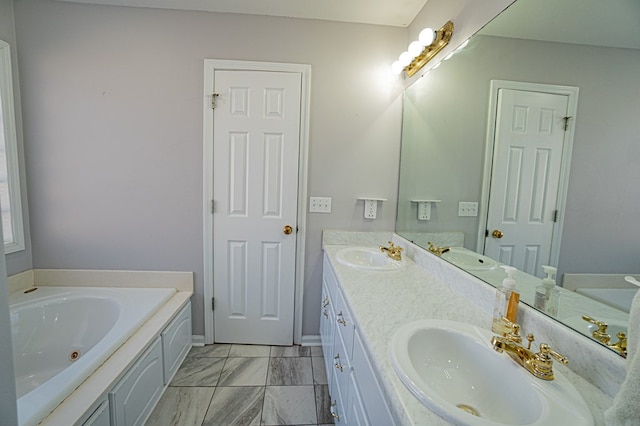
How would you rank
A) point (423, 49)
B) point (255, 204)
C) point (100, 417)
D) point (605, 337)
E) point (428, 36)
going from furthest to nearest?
point (255, 204) → point (423, 49) → point (428, 36) → point (100, 417) → point (605, 337)

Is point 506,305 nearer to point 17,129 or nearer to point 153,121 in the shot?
point 153,121

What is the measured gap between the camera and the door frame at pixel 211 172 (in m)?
1.87

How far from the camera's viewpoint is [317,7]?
5.72 feet

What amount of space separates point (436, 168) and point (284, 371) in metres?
1.69

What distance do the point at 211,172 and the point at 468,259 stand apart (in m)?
1.74

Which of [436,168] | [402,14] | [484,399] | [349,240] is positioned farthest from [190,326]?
[402,14]

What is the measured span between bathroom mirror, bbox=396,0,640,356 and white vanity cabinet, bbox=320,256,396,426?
60 cm

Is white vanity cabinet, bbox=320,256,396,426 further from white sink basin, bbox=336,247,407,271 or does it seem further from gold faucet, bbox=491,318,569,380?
gold faucet, bbox=491,318,569,380

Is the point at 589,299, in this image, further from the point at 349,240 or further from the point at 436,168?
the point at 349,240

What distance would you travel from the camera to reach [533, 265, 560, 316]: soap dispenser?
82 centimetres

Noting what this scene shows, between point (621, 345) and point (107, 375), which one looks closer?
point (621, 345)

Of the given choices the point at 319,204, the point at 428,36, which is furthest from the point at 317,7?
the point at 319,204

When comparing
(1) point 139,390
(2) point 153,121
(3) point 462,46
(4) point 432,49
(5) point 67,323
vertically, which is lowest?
(1) point 139,390

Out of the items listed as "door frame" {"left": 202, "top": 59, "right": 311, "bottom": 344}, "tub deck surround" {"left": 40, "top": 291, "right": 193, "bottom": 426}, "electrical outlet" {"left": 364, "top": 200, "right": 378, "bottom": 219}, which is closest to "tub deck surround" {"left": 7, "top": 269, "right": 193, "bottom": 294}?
"door frame" {"left": 202, "top": 59, "right": 311, "bottom": 344}
